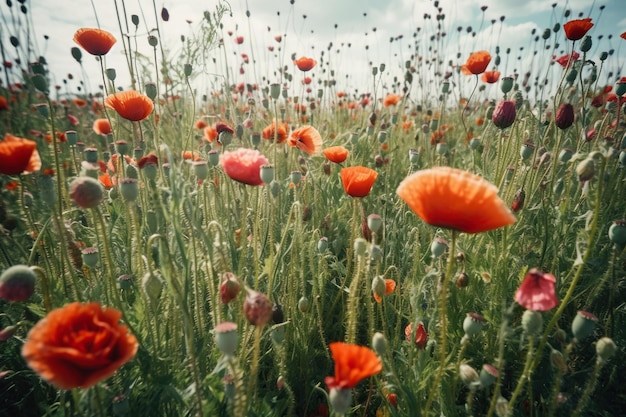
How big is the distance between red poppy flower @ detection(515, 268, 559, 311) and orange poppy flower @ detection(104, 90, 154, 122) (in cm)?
143

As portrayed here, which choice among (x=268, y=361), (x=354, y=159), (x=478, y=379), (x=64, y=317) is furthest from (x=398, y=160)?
(x=64, y=317)

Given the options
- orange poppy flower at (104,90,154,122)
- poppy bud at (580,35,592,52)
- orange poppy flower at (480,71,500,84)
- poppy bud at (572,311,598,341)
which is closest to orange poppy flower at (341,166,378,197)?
poppy bud at (572,311,598,341)

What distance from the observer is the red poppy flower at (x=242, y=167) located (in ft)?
3.68

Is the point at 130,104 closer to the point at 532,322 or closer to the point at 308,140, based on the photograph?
the point at 308,140

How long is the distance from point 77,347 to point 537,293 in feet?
2.88

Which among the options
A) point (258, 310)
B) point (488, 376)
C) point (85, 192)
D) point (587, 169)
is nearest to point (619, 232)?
point (587, 169)

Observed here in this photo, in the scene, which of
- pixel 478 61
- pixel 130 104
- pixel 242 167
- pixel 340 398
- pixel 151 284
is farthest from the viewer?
pixel 478 61

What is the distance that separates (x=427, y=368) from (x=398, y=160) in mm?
2430

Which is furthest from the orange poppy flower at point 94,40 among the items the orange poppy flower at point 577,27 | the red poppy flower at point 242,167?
the orange poppy flower at point 577,27

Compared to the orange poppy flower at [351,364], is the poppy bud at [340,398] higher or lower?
lower

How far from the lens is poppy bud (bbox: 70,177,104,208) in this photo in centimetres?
87

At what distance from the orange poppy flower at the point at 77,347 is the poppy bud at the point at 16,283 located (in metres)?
0.27

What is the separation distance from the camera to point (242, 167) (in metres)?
1.13

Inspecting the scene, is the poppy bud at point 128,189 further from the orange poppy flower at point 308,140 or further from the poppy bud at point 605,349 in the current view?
the poppy bud at point 605,349
